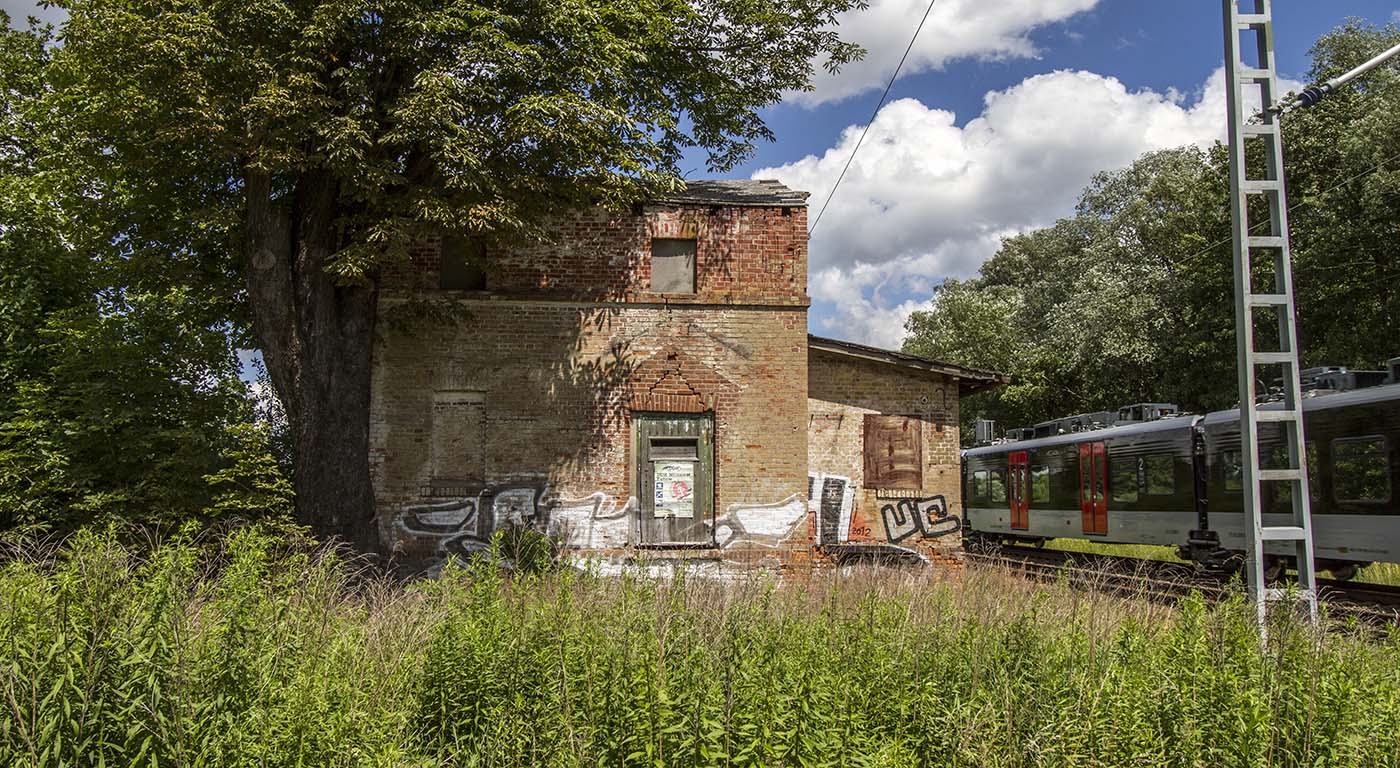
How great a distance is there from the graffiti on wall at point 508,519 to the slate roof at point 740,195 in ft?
16.1

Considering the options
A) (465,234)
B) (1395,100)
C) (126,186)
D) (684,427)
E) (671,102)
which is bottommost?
(684,427)

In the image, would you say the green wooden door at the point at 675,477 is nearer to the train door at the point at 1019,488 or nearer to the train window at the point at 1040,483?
the train window at the point at 1040,483

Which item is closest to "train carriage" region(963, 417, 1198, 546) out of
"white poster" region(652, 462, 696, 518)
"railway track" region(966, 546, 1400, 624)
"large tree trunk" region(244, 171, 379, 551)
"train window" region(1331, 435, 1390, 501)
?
"railway track" region(966, 546, 1400, 624)

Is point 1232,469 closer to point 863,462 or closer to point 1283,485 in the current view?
point 1283,485

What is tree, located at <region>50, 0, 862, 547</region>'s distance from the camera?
10328mm

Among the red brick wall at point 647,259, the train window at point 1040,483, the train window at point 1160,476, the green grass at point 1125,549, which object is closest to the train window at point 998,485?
the train window at point 1040,483

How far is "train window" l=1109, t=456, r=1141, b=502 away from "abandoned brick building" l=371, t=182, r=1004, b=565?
715 centimetres

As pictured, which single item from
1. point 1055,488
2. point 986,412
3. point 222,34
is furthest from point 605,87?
point 986,412

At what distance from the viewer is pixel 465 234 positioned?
11.8m

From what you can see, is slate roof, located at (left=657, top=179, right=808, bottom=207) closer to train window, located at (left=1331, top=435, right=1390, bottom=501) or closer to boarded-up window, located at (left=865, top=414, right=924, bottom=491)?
boarded-up window, located at (left=865, top=414, right=924, bottom=491)

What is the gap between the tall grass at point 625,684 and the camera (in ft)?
14.7

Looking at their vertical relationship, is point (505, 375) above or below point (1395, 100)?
below

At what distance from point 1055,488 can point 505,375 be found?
13228mm

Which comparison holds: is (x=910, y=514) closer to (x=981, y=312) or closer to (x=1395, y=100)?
(x=1395, y=100)
